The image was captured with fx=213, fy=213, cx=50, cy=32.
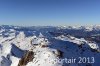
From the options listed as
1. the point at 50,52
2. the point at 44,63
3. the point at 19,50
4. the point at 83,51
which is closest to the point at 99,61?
the point at 83,51

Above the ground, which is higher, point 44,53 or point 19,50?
point 44,53

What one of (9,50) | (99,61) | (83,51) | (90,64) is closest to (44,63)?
(90,64)

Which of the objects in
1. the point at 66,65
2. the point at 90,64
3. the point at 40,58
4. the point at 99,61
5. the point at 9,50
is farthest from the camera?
the point at 9,50

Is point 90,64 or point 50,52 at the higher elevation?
point 50,52

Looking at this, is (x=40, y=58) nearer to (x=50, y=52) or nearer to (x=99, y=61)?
(x=50, y=52)

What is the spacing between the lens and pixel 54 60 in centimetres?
8450

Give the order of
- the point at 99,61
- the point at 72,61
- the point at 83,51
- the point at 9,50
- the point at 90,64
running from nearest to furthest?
the point at 72,61 < the point at 90,64 < the point at 99,61 < the point at 83,51 < the point at 9,50

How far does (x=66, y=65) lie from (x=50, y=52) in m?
12.4

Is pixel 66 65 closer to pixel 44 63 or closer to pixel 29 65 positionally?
pixel 44 63

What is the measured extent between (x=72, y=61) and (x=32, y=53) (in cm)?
1930

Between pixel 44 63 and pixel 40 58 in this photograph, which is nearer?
pixel 44 63

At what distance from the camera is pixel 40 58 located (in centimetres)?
9006

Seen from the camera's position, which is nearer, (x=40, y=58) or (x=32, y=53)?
(x=40, y=58)

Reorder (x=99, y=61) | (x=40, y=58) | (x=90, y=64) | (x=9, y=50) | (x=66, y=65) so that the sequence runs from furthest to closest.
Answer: (x=9, y=50) → (x=99, y=61) → (x=90, y=64) → (x=40, y=58) → (x=66, y=65)
